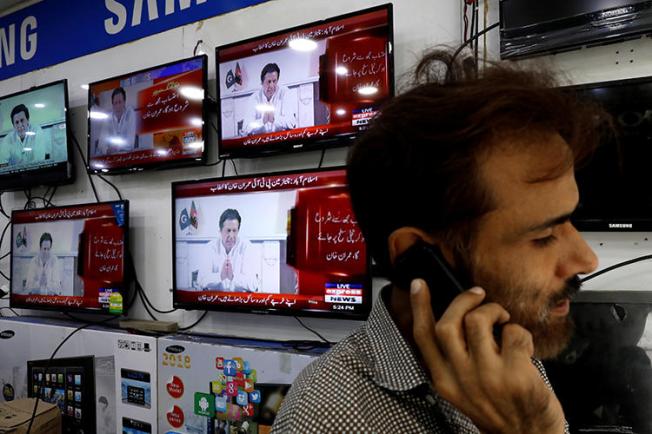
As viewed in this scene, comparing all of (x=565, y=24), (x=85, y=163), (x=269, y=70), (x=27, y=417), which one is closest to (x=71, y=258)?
(x=85, y=163)

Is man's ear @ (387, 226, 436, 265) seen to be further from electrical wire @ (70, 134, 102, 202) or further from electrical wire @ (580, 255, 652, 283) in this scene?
electrical wire @ (70, 134, 102, 202)

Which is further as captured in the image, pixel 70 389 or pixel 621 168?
pixel 70 389

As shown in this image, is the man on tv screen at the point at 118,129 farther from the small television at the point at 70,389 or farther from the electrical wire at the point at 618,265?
the electrical wire at the point at 618,265

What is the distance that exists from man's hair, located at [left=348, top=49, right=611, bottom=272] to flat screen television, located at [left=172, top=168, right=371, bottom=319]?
820mm

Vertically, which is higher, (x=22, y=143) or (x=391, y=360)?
(x=22, y=143)

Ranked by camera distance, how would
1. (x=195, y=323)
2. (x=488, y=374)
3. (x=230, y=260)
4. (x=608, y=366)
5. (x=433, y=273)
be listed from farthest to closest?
(x=195, y=323), (x=230, y=260), (x=608, y=366), (x=433, y=273), (x=488, y=374)

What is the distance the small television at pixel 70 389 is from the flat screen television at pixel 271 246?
2.23 ft

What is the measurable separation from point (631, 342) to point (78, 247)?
100 inches

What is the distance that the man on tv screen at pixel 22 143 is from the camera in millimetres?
2664

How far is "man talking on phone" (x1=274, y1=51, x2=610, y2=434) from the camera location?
0.64 meters

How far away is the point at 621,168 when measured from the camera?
1328 mm

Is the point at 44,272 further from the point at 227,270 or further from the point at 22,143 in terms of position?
the point at 227,270

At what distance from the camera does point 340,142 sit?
1741 millimetres

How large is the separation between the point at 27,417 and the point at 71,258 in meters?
0.82
